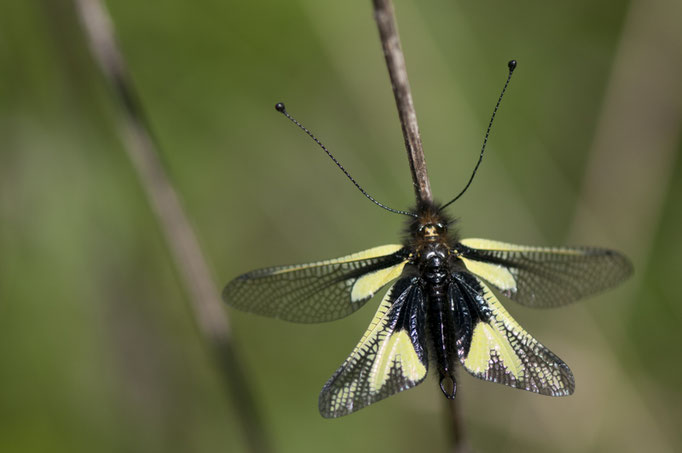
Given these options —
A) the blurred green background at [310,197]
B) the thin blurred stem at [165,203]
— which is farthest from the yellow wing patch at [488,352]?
the blurred green background at [310,197]

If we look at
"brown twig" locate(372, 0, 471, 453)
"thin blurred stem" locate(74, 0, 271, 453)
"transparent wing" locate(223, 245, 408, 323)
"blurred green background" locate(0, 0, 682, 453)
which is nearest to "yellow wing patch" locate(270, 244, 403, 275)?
"transparent wing" locate(223, 245, 408, 323)

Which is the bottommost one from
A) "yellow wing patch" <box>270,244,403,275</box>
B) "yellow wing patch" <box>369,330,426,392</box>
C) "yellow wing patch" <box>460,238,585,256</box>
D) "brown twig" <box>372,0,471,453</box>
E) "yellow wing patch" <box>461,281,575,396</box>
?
"yellow wing patch" <box>461,281,575,396</box>

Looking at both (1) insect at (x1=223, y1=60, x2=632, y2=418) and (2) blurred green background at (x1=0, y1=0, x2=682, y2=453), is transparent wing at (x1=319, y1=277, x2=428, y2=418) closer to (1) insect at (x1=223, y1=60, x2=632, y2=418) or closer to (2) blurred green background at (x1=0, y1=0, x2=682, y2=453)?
(1) insect at (x1=223, y1=60, x2=632, y2=418)

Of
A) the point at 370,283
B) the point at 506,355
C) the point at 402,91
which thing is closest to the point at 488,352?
the point at 506,355

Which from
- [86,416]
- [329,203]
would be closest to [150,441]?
[86,416]

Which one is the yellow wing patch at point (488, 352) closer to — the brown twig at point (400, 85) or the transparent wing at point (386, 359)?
the transparent wing at point (386, 359)

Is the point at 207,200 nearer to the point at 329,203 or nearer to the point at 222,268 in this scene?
the point at 222,268
